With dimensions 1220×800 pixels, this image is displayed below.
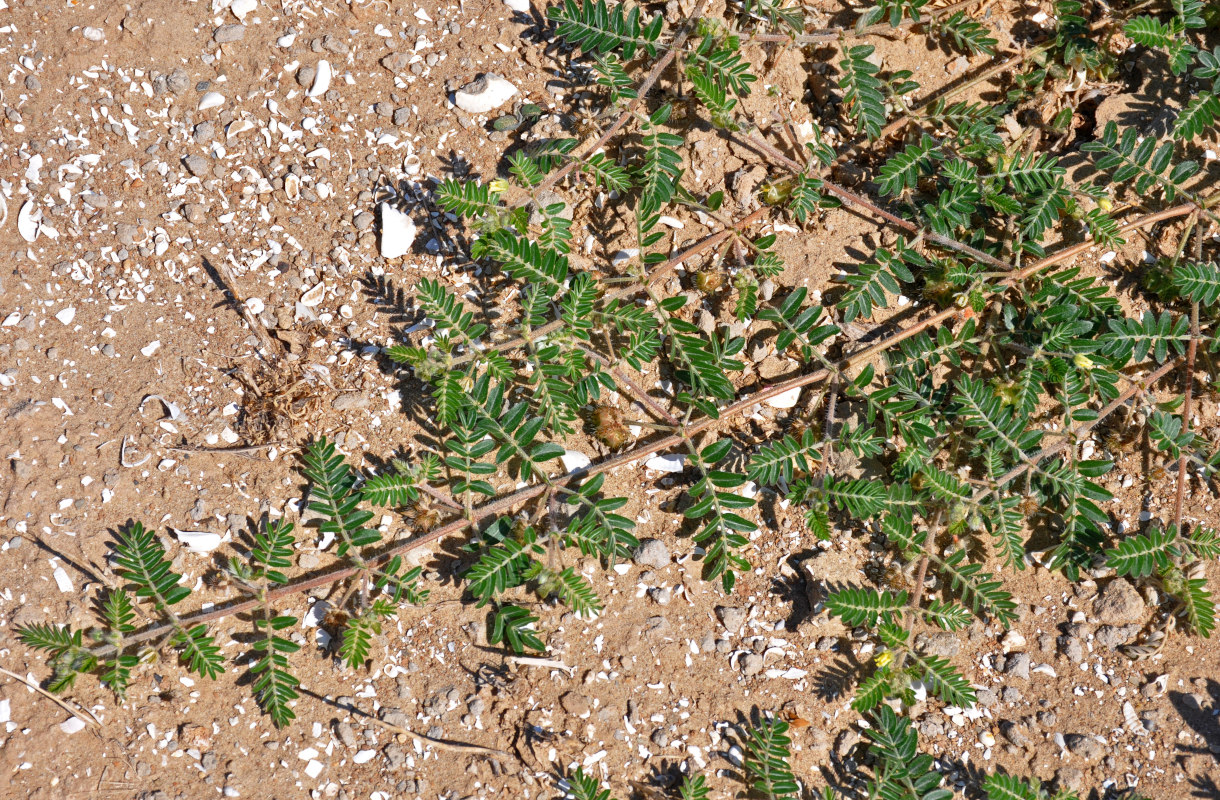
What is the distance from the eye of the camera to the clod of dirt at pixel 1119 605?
2.97 m

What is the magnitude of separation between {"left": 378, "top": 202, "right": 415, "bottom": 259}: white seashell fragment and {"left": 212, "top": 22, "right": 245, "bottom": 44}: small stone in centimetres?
81

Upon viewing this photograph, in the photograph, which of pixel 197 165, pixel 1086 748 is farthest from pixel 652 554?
pixel 197 165

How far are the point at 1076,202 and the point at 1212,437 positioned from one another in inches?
38.2

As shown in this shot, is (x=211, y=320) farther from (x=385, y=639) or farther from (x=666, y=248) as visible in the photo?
(x=666, y=248)

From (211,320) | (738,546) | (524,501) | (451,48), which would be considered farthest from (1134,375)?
(211,320)

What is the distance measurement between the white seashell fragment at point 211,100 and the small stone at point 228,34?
20 cm

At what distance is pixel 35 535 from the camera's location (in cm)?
279

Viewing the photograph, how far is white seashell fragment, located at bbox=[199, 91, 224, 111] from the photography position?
3.08 m

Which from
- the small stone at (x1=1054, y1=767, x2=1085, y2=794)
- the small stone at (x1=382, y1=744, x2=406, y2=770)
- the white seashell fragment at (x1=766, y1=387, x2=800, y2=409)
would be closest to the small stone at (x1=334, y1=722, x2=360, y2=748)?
the small stone at (x1=382, y1=744, x2=406, y2=770)

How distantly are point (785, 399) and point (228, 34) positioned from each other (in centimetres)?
237

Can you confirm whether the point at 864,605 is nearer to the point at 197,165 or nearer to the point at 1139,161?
the point at 1139,161

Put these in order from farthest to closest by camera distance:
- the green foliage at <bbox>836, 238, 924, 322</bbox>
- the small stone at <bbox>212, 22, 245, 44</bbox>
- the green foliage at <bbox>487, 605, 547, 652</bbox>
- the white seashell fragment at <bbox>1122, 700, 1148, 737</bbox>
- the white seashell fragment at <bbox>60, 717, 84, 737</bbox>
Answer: the small stone at <bbox>212, 22, 245, 44</bbox> → the green foliage at <bbox>836, 238, 924, 322</bbox> → the white seashell fragment at <bbox>1122, 700, 1148, 737</bbox> → the green foliage at <bbox>487, 605, 547, 652</bbox> → the white seashell fragment at <bbox>60, 717, 84, 737</bbox>

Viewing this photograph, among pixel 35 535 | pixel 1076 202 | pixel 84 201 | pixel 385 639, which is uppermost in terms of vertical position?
pixel 84 201

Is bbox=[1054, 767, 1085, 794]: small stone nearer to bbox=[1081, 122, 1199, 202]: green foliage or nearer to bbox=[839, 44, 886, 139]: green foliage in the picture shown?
bbox=[1081, 122, 1199, 202]: green foliage
